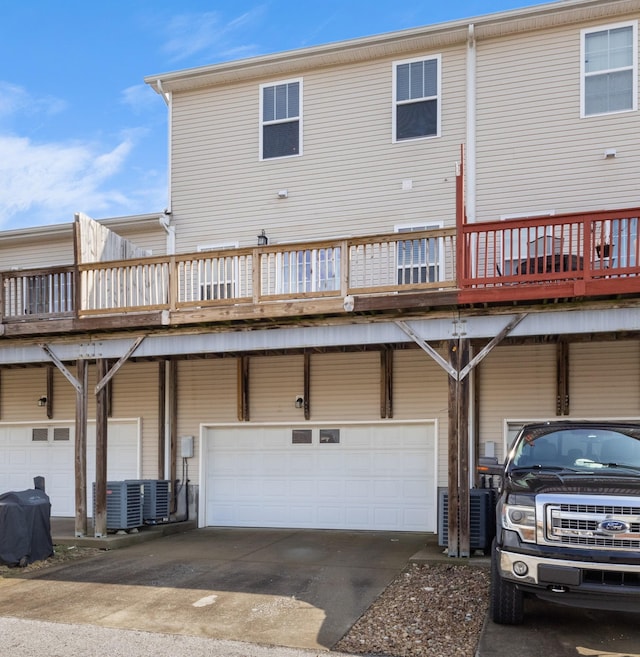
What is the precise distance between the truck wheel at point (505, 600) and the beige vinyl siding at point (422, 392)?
5378 millimetres

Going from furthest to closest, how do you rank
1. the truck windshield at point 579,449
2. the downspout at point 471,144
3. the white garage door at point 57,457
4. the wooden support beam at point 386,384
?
the white garage door at point 57,457 → the wooden support beam at point 386,384 → the downspout at point 471,144 → the truck windshield at point 579,449

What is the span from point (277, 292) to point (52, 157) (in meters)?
19.2

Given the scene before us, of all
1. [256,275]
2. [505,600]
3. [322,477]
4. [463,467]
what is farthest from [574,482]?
[322,477]

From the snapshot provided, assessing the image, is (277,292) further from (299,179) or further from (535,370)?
(535,370)

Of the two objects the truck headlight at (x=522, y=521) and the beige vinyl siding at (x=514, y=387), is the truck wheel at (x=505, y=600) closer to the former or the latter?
the truck headlight at (x=522, y=521)

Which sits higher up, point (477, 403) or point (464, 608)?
point (477, 403)

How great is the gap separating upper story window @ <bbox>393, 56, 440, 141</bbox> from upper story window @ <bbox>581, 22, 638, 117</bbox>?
8.01ft

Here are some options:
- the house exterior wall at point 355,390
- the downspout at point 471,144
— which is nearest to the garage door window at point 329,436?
the house exterior wall at point 355,390

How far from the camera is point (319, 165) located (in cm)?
1223

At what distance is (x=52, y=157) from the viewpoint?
25266mm

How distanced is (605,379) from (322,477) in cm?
505

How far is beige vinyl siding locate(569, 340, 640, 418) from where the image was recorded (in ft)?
34.2

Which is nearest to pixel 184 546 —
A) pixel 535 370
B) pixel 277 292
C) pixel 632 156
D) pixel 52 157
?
pixel 277 292

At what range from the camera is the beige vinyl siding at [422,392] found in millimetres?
11289
